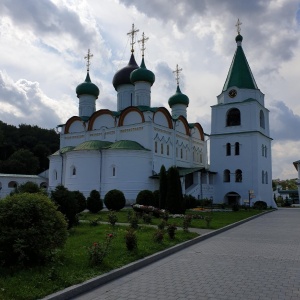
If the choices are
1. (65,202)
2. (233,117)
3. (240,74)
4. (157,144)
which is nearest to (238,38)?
(240,74)

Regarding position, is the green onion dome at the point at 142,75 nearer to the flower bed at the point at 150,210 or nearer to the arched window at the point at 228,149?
the arched window at the point at 228,149

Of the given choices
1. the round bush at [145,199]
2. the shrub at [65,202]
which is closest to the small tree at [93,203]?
the round bush at [145,199]

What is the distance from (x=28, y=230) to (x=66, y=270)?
3.46 ft

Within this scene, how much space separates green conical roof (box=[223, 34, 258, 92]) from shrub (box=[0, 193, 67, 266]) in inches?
1220

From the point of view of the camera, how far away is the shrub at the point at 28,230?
661 centimetres

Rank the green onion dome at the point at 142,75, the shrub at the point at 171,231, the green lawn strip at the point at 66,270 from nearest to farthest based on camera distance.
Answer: the green lawn strip at the point at 66,270 < the shrub at the point at 171,231 < the green onion dome at the point at 142,75

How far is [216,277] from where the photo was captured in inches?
255

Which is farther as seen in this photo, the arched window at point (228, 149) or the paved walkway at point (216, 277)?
the arched window at point (228, 149)

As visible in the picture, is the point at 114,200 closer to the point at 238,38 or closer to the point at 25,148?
the point at 238,38

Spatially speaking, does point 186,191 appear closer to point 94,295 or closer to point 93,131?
point 93,131

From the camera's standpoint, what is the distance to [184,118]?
38.0m

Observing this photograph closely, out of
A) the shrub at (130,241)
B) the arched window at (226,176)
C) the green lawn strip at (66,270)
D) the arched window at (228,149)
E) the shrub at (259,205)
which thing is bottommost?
the green lawn strip at (66,270)

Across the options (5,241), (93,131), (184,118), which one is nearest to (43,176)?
(93,131)

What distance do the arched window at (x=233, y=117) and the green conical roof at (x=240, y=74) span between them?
7.61 feet
